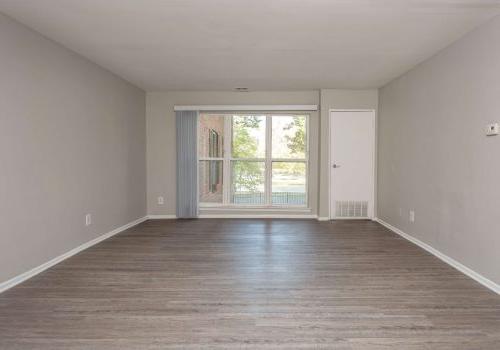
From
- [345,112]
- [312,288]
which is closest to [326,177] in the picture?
[345,112]

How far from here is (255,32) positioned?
2.72 m

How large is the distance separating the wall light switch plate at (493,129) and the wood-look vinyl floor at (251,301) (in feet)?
4.05

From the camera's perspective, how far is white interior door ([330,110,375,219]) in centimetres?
496

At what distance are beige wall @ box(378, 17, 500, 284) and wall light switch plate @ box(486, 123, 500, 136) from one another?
4cm

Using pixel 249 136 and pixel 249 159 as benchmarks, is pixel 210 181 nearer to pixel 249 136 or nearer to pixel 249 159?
pixel 249 159

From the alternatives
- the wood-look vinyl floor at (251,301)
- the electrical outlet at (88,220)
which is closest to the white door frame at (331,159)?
the wood-look vinyl floor at (251,301)

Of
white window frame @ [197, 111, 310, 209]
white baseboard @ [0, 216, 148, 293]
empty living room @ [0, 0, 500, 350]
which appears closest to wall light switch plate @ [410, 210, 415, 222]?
empty living room @ [0, 0, 500, 350]

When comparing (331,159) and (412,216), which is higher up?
(331,159)

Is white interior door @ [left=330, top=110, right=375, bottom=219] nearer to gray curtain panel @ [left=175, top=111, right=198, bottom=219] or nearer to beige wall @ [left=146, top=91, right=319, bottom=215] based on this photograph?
beige wall @ [left=146, top=91, right=319, bottom=215]

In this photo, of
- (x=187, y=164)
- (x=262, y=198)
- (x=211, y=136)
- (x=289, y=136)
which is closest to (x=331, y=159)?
(x=289, y=136)

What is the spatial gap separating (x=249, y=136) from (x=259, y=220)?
1.50m

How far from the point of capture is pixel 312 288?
93.4 inches

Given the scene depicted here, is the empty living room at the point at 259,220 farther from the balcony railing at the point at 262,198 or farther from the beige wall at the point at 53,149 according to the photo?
the balcony railing at the point at 262,198

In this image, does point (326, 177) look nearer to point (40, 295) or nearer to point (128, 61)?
point (128, 61)
